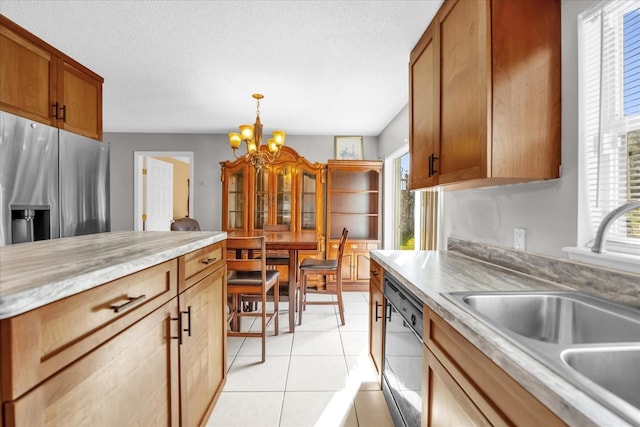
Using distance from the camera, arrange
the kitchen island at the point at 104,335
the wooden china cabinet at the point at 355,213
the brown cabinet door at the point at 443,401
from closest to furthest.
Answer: the kitchen island at the point at 104,335 → the brown cabinet door at the point at 443,401 → the wooden china cabinet at the point at 355,213

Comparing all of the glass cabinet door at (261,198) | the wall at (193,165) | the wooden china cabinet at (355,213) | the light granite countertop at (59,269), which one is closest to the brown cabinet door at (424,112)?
the light granite countertop at (59,269)

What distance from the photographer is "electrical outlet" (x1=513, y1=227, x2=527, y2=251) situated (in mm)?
1515

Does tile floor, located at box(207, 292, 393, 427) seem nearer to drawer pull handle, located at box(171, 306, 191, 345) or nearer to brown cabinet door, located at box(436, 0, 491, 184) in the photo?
drawer pull handle, located at box(171, 306, 191, 345)

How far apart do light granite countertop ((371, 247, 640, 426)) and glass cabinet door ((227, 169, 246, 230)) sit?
10.1 ft

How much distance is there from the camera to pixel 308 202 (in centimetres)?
475

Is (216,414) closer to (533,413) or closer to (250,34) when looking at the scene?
(533,413)

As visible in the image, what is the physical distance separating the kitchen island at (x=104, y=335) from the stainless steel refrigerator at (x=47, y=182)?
2.76 feet

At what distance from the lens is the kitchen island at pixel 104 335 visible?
0.60m

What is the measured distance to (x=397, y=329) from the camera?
5.04 feet

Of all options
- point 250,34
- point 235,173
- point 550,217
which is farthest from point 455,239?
point 235,173

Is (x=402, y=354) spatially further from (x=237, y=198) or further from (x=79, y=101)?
(x=237, y=198)

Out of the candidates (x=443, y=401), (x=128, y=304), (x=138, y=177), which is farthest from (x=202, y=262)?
(x=138, y=177)

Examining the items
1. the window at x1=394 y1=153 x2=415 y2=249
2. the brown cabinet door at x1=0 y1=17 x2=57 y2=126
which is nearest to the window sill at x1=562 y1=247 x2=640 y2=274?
the window at x1=394 y1=153 x2=415 y2=249

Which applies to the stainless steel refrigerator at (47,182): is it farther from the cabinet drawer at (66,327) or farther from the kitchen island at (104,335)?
the cabinet drawer at (66,327)
